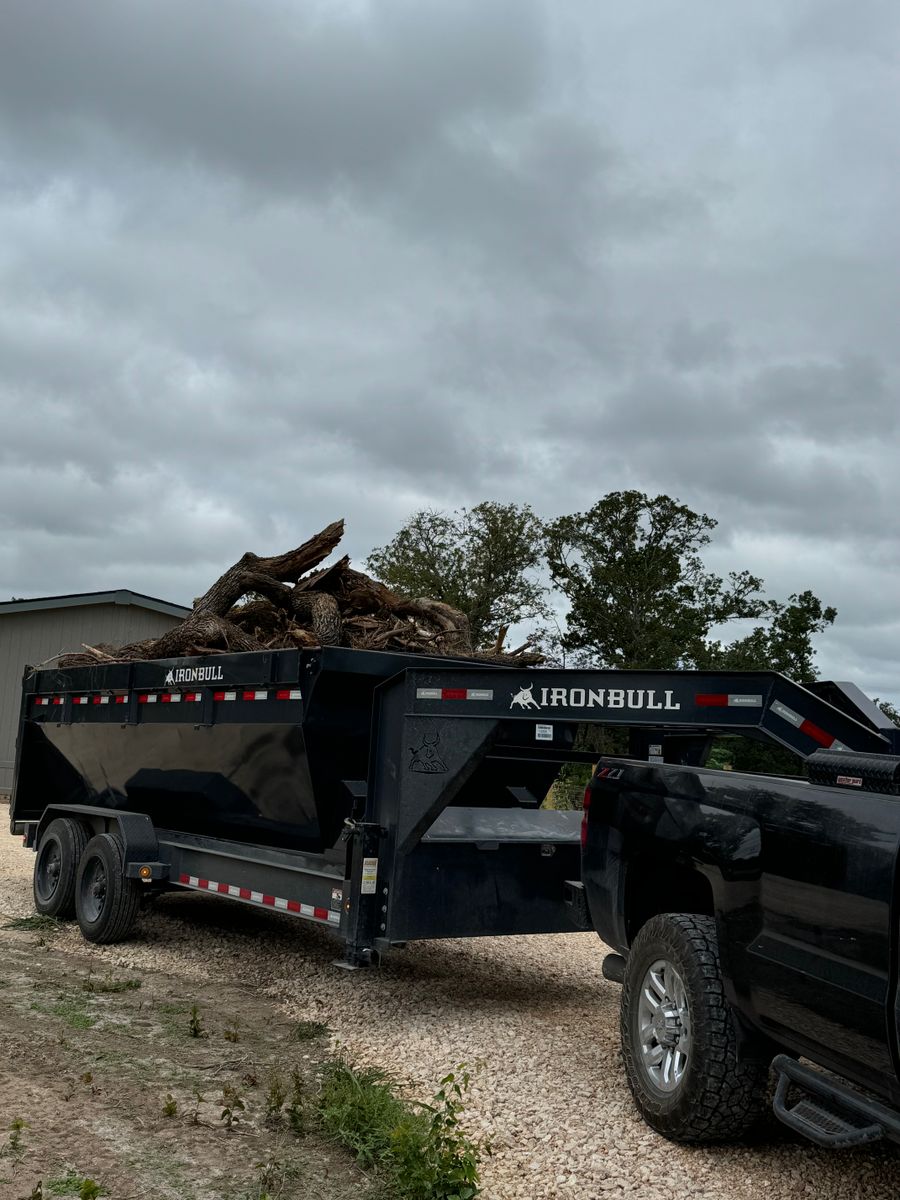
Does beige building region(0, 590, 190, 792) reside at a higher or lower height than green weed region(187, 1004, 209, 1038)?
higher

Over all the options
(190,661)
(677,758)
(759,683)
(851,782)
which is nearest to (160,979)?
(190,661)

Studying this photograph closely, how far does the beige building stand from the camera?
911 inches

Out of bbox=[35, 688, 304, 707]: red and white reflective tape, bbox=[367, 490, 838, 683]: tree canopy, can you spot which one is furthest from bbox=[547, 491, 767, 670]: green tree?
bbox=[35, 688, 304, 707]: red and white reflective tape

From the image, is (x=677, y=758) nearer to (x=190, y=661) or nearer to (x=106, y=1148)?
(x=190, y=661)

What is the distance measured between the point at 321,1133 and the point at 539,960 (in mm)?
4301

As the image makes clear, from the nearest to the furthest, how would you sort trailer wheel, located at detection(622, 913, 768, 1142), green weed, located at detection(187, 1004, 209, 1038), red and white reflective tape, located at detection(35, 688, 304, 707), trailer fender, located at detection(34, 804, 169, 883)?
1. trailer wheel, located at detection(622, 913, 768, 1142)
2. green weed, located at detection(187, 1004, 209, 1038)
3. red and white reflective tape, located at detection(35, 688, 304, 707)
4. trailer fender, located at detection(34, 804, 169, 883)

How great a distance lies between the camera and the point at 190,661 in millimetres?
8594

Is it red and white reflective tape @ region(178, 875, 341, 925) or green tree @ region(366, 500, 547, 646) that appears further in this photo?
green tree @ region(366, 500, 547, 646)

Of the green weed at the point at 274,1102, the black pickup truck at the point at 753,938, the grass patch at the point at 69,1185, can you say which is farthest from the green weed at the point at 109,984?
the black pickup truck at the point at 753,938

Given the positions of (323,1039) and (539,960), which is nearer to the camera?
(323,1039)

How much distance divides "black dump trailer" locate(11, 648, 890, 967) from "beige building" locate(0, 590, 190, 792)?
14.4 metres

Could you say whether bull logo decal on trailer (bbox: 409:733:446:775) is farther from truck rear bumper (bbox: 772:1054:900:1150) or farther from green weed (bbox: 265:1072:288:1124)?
truck rear bumper (bbox: 772:1054:900:1150)

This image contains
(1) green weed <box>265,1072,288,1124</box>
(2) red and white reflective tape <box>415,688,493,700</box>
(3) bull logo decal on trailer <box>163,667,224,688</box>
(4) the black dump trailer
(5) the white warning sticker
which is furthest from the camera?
(3) bull logo decal on trailer <box>163,667,224,688</box>

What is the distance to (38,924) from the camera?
9.86m
